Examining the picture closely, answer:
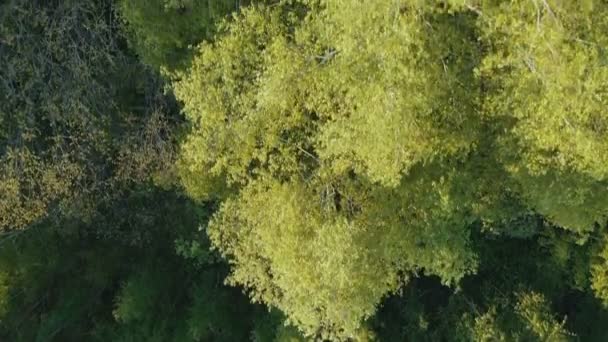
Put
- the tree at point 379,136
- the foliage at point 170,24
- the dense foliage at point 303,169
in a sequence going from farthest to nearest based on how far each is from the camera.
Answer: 1. the foliage at point 170,24
2. the dense foliage at point 303,169
3. the tree at point 379,136

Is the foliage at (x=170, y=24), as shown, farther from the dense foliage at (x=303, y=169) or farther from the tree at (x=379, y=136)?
the tree at (x=379, y=136)

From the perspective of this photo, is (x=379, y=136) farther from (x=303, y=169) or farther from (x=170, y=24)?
(x=170, y=24)

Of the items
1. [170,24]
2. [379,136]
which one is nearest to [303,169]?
[379,136]

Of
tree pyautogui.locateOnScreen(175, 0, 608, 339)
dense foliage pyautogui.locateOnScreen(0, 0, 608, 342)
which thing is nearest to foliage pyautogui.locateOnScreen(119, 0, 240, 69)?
dense foliage pyautogui.locateOnScreen(0, 0, 608, 342)

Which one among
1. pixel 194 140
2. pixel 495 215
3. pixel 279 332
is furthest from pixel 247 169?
pixel 495 215

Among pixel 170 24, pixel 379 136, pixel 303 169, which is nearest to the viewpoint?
pixel 379 136

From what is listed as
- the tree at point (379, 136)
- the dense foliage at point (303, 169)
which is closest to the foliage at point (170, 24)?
the dense foliage at point (303, 169)

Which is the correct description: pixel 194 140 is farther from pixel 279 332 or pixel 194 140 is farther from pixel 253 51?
pixel 279 332

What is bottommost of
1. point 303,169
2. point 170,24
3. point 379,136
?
point 379,136
